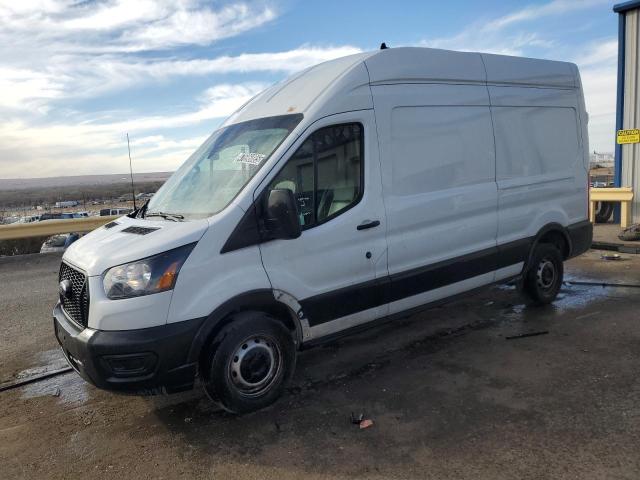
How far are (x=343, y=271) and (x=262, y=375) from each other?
1.02 metres

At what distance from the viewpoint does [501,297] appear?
665 centimetres

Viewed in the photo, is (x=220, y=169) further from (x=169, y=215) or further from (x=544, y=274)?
(x=544, y=274)

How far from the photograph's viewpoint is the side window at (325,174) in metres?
3.92

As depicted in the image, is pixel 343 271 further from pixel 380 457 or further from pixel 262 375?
pixel 380 457

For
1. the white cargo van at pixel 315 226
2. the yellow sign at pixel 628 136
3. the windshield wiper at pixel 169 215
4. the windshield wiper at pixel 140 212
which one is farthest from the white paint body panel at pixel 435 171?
the yellow sign at pixel 628 136

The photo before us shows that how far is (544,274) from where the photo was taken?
6.04 metres

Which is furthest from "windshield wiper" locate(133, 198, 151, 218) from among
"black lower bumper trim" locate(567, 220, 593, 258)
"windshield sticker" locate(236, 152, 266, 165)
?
"black lower bumper trim" locate(567, 220, 593, 258)

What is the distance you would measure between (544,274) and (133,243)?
4.62 meters

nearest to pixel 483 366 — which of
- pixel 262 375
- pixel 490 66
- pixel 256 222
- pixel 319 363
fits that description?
pixel 319 363

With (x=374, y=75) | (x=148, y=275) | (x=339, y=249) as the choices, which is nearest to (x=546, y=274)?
(x=339, y=249)

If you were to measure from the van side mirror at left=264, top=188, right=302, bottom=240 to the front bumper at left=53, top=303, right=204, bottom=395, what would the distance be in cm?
80

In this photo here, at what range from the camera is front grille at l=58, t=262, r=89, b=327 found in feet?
11.7

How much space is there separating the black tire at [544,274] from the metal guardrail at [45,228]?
391 inches

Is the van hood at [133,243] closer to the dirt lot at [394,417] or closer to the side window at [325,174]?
the side window at [325,174]
